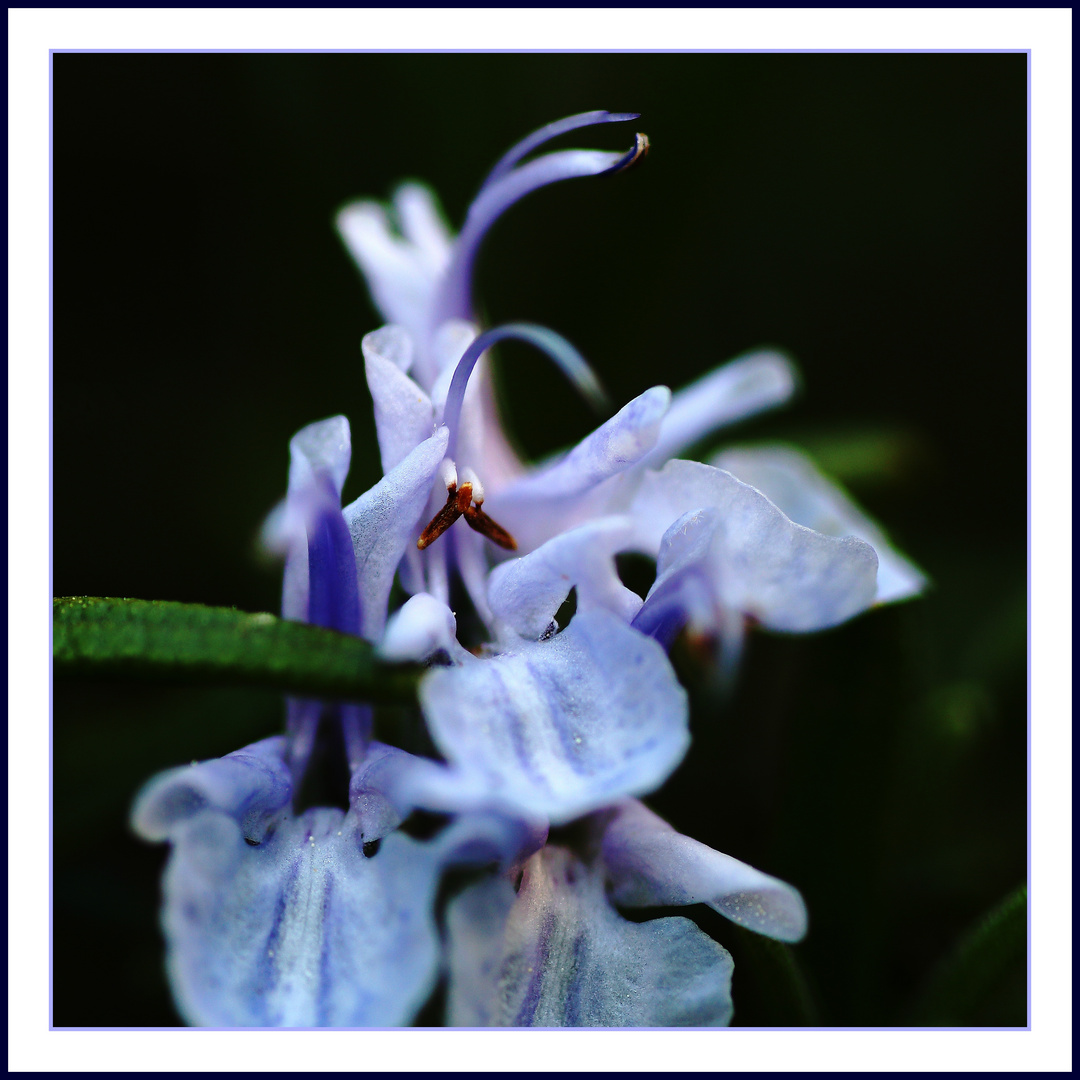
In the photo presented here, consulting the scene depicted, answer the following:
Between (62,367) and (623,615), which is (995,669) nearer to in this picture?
(623,615)

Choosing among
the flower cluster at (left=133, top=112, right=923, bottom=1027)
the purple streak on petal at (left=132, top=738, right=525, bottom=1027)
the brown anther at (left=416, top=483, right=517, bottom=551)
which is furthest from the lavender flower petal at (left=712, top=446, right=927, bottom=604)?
the purple streak on petal at (left=132, top=738, right=525, bottom=1027)

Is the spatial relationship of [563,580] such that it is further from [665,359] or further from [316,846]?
[665,359]

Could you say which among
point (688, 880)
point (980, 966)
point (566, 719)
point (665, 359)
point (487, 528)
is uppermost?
point (665, 359)

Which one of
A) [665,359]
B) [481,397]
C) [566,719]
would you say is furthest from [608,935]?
[665,359]

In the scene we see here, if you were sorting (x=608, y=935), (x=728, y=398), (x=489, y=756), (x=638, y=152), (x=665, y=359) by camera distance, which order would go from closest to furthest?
(x=489, y=756)
(x=608, y=935)
(x=638, y=152)
(x=728, y=398)
(x=665, y=359)

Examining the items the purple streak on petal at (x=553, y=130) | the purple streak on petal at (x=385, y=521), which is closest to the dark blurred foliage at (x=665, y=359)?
the purple streak on petal at (x=385, y=521)
